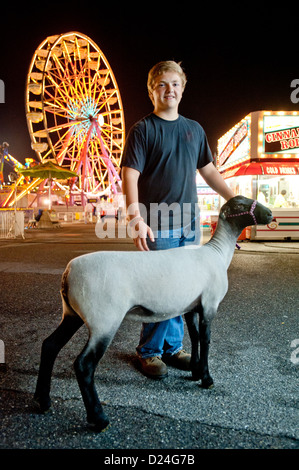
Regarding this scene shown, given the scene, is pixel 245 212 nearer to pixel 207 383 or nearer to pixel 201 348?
pixel 201 348

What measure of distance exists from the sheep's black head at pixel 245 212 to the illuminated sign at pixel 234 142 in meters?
9.25

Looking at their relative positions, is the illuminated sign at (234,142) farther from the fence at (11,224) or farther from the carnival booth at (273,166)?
the fence at (11,224)

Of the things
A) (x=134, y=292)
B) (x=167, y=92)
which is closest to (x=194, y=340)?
(x=134, y=292)

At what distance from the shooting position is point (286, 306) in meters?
3.32

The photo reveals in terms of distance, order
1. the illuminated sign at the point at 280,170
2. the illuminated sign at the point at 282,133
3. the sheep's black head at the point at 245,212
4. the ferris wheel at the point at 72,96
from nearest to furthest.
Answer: the sheep's black head at the point at 245,212 → the illuminated sign at the point at 280,170 → the illuminated sign at the point at 282,133 → the ferris wheel at the point at 72,96

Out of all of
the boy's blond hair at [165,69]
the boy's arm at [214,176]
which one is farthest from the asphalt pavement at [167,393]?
the boy's blond hair at [165,69]

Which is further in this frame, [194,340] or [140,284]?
[194,340]

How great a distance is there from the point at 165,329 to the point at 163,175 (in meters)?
0.99

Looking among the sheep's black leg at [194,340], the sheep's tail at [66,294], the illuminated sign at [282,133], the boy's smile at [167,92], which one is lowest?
the sheep's black leg at [194,340]

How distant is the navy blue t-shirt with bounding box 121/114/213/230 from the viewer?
6.34 ft

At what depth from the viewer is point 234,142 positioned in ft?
38.9

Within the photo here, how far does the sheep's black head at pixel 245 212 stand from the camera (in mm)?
1807
